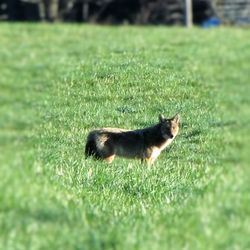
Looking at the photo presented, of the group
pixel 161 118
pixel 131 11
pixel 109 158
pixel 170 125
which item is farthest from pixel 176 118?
pixel 131 11

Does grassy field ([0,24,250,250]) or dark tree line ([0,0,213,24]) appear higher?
grassy field ([0,24,250,250])

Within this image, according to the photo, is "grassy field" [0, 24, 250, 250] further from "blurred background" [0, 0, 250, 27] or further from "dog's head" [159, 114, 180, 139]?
"blurred background" [0, 0, 250, 27]

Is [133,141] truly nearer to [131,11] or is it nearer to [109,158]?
[109,158]

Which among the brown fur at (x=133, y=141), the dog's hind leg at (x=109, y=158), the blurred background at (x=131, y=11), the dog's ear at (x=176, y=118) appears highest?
the dog's ear at (x=176, y=118)

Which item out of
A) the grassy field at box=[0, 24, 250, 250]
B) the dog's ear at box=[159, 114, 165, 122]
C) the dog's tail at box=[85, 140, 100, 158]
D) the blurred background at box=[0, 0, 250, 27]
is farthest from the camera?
the blurred background at box=[0, 0, 250, 27]

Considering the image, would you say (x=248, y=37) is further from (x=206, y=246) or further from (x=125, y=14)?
(x=206, y=246)

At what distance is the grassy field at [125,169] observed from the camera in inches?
189

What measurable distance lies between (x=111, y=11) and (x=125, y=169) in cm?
2268

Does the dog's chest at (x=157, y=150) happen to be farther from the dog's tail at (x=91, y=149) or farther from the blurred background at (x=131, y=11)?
the blurred background at (x=131, y=11)

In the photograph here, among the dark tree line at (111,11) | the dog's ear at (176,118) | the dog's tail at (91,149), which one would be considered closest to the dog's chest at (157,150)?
the dog's ear at (176,118)

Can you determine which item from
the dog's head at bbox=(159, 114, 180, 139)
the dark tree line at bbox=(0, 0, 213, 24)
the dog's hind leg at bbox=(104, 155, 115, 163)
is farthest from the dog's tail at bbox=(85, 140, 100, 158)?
the dark tree line at bbox=(0, 0, 213, 24)

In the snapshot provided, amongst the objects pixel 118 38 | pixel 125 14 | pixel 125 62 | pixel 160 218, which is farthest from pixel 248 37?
pixel 160 218

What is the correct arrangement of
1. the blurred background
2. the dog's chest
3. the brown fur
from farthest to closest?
1. the blurred background
2. the dog's chest
3. the brown fur

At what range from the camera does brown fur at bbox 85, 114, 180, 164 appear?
7.80 m
